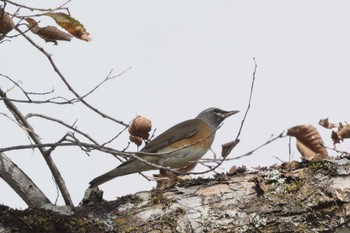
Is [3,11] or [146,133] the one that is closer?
[3,11]

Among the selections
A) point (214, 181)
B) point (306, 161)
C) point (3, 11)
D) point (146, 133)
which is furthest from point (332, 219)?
point (3, 11)

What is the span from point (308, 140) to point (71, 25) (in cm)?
191

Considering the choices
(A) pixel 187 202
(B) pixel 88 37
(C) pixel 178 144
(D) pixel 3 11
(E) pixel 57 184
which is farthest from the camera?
(C) pixel 178 144

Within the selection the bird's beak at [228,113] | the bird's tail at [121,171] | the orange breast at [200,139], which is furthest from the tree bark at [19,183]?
the bird's beak at [228,113]

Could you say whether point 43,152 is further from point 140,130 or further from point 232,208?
point 232,208

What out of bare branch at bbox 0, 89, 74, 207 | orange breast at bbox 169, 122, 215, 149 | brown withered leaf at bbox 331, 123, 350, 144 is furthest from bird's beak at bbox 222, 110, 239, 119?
bare branch at bbox 0, 89, 74, 207

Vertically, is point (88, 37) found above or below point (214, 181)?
above

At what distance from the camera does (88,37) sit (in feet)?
14.6

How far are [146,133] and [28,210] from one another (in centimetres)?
179

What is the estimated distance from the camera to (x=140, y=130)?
5176 mm

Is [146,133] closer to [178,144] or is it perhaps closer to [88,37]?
[88,37]

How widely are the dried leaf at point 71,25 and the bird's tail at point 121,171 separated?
1.96m

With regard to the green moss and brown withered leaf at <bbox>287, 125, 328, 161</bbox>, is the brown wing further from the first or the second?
the green moss

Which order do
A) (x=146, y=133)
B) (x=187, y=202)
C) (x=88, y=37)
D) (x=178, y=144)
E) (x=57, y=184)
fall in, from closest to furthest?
(x=187, y=202) → (x=88, y=37) → (x=57, y=184) → (x=146, y=133) → (x=178, y=144)
